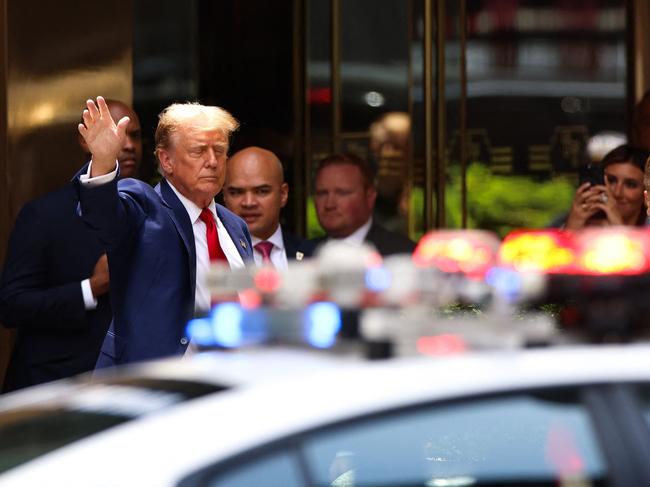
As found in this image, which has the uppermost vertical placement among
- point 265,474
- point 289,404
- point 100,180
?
point 100,180

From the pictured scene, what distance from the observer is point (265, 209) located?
7.07 m

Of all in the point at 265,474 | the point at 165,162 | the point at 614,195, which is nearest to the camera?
the point at 265,474

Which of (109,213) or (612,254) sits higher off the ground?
(109,213)

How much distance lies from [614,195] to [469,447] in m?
4.17

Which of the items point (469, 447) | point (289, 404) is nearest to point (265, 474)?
point (289, 404)

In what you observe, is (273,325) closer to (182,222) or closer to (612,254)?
(612,254)

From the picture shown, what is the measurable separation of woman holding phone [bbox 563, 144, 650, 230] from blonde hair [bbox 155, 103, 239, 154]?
65.2 inches

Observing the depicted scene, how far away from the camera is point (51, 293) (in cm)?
622

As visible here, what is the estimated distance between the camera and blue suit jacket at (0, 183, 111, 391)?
6238mm

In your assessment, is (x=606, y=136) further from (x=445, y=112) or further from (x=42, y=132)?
(x=42, y=132)

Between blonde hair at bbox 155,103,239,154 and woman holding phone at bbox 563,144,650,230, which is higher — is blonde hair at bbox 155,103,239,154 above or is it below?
above

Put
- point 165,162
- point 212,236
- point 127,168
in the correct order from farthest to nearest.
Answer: point 127,168
point 165,162
point 212,236

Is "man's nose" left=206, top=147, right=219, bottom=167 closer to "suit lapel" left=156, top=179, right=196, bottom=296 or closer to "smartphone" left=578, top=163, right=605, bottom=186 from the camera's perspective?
"suit lapel" left=156, top=179, right=196, bottom=296

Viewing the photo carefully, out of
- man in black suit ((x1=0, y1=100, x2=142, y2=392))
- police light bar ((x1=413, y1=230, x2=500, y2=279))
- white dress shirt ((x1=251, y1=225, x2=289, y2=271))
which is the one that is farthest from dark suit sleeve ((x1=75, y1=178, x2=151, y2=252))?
police light bar ((x1=413, y1=230, x2=500, y2=279))
